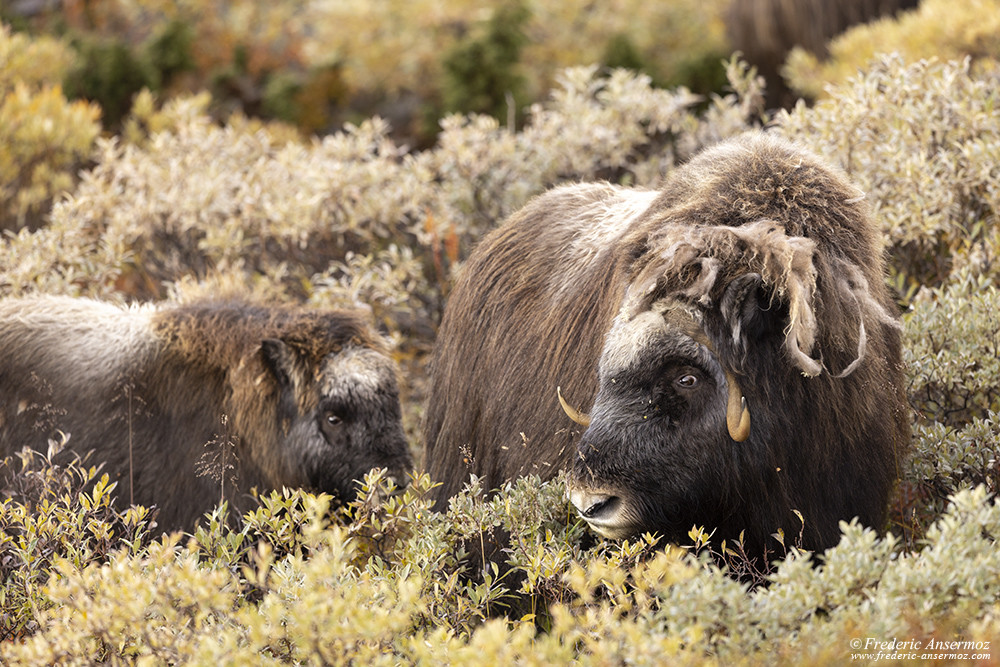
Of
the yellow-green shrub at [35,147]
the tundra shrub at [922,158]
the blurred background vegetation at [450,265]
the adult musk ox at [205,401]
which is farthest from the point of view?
the yellow-green shrub at [35,147]

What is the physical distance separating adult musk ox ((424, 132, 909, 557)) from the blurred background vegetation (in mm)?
193

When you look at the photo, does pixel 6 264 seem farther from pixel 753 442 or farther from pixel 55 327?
pixel 753 442

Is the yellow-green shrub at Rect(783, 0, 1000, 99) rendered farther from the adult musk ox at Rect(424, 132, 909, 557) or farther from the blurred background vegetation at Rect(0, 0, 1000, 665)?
the adult musk ox at Rect(424, 132, 909, 557)

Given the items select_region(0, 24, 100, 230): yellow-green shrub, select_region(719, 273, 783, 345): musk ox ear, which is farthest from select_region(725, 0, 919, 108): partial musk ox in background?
select_region(719, 273, 783, 345): musk ox ear

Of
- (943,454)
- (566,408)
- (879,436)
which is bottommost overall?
(943,454)

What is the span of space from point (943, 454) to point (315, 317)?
2.49 meters

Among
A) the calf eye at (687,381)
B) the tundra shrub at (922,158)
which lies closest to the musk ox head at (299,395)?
the calf eye at (687,381)

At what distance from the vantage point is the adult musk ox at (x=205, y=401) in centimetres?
402

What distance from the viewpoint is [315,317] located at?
4.16 m

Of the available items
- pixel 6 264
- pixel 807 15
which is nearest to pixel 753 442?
pixel 6 264

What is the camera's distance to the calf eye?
9.16 ft

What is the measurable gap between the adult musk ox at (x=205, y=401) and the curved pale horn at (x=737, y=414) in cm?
176

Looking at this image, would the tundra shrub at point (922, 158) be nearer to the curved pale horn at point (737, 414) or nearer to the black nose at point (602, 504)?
the curved pale horn at point (737, 414)

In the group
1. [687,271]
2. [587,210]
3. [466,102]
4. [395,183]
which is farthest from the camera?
[466,102]
